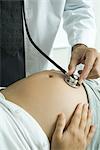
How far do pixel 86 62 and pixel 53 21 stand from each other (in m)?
0.40

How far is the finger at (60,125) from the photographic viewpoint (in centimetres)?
100

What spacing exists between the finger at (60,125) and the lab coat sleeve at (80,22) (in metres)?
0.41

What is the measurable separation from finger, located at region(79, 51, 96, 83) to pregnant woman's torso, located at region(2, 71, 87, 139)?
59 mm

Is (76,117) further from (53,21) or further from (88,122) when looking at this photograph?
(53,21)

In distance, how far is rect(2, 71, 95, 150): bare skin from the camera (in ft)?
3.45

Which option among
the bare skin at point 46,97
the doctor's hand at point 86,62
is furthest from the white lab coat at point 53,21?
the bare skin at point 46,97

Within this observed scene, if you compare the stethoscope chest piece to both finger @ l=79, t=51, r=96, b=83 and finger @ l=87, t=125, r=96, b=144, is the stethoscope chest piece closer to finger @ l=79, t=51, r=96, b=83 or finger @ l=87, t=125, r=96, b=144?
finger @ l=79, t=51, r=96, b=83

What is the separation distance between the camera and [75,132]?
1005mm

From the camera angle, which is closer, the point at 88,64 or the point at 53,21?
the point at 88,64

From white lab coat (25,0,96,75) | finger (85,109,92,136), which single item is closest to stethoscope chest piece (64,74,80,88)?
finger (85,109,92,136)

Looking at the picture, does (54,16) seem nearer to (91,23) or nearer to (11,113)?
(91,23)

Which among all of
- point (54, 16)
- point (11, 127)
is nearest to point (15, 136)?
point (11, 127)

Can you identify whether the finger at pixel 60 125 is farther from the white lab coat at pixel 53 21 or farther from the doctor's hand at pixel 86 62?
the white lab coat at pixel 53 21

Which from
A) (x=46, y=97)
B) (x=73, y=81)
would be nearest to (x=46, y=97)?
(x=46, y=97)
